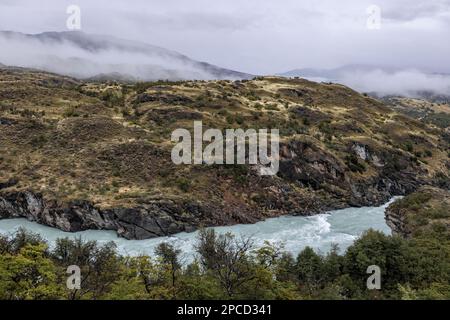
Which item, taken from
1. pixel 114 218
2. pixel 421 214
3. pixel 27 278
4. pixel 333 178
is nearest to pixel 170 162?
pixel 114 218

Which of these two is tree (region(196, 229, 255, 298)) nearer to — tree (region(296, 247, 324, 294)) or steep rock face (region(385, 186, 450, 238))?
tree (region(296, 247, 324, 294))

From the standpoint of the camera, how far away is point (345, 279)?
3275 cm

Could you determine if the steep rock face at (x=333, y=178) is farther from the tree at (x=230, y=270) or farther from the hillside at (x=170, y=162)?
the tree at (x=230, y=270)

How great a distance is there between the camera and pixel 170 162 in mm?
68312

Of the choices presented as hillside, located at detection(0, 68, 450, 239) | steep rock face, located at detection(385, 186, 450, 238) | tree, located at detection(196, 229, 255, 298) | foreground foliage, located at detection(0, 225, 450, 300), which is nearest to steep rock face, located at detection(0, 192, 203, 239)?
hillside, located at detection(0, 68, 450, 239)

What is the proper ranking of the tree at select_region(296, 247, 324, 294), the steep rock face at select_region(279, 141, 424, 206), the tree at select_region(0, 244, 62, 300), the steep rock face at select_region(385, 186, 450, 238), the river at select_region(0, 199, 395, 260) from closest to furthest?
1. the tree at select_region(0, 244, 62, 300)
2. the tree at select_region(296, 247, 324, 294)
3. the steep rock face at select_region(385, 186, 450, 238)
4. the river at select_region(0, 199, 395, 260)
5. the steep rock face at select_region(279, 141, 424, 206)

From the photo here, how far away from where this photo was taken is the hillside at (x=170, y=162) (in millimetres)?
58844

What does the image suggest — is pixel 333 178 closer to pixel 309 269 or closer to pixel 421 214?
pixel 421 214

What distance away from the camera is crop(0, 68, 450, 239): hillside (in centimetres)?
5884

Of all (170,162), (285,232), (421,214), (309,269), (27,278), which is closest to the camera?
(27,278)

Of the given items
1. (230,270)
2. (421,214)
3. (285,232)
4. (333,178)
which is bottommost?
(285,232)

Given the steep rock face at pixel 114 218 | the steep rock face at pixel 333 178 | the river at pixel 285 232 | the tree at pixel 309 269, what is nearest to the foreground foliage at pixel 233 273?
the tree at pixel 309 269
